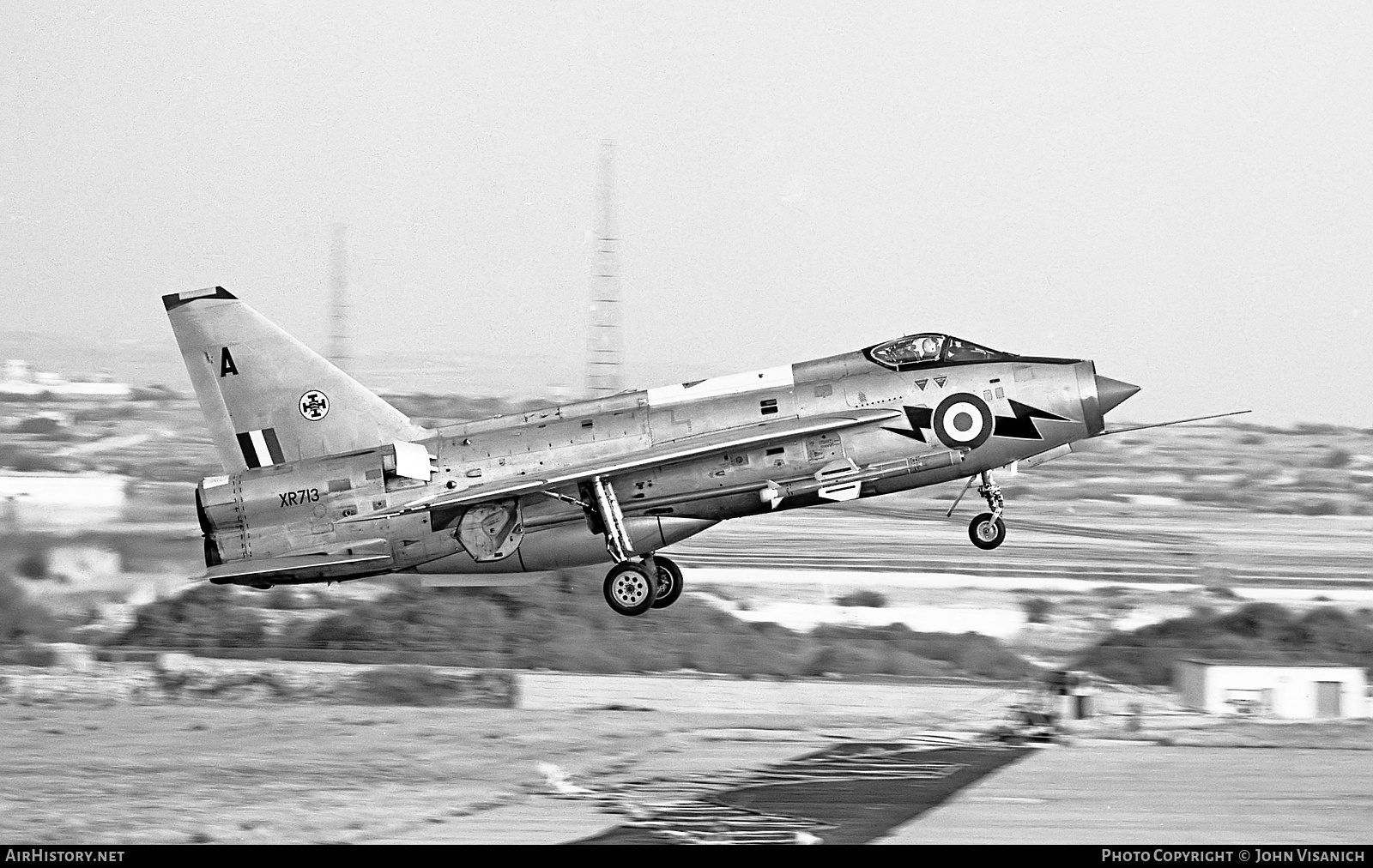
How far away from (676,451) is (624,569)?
2489 mm

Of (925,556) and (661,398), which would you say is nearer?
(661,398)

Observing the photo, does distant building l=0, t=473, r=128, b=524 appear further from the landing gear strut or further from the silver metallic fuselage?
the landing gear strut

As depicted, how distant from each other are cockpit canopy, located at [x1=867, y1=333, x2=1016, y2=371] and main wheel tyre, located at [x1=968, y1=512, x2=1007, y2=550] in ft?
8.62

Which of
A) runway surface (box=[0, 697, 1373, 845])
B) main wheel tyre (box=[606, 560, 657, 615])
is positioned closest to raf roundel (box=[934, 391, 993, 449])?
main wheel tyre (box=[606, 560, 657, 615])

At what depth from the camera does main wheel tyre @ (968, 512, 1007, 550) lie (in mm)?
25469

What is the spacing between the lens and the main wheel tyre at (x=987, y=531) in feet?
83.6

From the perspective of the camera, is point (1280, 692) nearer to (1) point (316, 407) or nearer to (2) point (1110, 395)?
(2) point (1110, 395)

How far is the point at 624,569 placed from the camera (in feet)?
84.1

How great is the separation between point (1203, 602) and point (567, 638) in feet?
66.0

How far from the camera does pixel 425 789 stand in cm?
2702

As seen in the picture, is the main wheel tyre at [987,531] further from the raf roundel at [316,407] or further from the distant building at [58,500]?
the distant building at [58,500]
